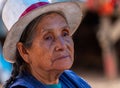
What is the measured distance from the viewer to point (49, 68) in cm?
350

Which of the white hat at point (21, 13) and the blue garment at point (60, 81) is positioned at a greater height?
the white hat at point (21, 13)

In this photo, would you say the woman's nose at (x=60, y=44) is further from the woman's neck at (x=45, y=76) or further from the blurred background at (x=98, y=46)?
the blurred background at (x=98, y=46)

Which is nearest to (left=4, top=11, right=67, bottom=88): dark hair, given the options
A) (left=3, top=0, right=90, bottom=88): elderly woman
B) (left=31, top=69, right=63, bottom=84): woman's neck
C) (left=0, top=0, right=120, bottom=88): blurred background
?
(left=3, top=0, right=90, bottom=88): elderly woman

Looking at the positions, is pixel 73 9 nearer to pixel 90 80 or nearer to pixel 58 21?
pixel 58 21

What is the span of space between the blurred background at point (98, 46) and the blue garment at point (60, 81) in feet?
26.2

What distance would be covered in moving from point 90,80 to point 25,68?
936 cm

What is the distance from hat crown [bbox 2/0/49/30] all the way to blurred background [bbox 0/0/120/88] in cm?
807

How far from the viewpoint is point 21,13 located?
3.53m

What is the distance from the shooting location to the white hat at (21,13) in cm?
347

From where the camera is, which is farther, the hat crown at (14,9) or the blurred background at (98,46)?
the blurred background at (98,46)

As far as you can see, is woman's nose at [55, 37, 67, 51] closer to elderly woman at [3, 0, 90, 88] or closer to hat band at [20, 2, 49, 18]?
elderly woman at [3, 0, 90, 88]

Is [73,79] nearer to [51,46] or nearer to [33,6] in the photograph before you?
[51,46]

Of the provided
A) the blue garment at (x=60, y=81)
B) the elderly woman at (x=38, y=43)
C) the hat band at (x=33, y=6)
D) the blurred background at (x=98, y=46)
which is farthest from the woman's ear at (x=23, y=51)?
the blurred background at (x=98, y=46)

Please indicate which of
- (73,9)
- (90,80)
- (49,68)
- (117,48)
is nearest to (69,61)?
(49,68)
